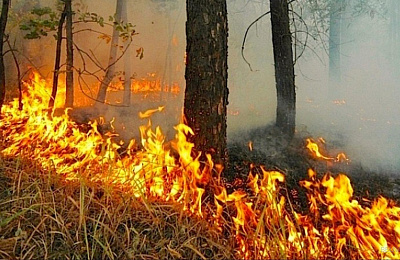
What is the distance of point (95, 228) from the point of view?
2865mm

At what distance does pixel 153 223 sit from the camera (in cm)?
315

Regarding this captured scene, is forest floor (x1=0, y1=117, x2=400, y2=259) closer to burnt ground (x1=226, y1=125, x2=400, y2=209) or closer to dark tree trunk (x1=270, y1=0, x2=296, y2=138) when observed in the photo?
burnt ground (x1=226, y1=125, x2=400, y2=209)

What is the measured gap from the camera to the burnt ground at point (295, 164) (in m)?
5.05

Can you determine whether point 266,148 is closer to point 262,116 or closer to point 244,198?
point 262,116

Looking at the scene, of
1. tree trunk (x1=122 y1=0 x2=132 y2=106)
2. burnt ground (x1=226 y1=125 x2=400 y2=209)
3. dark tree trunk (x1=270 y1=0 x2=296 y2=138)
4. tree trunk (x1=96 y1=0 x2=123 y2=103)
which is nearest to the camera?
burnt ground (x1=226 y1=125 x2=400 y2=209)

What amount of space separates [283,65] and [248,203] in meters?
4.68

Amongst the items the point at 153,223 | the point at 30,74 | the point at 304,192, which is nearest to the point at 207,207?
the point at 153,223

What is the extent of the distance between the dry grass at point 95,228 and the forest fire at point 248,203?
5.7 inches

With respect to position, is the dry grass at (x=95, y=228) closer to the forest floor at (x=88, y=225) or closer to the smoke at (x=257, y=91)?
the forest floor at (x=88, y=225)

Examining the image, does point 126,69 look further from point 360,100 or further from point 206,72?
point 360,100

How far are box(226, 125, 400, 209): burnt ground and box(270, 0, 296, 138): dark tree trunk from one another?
0.86 ft

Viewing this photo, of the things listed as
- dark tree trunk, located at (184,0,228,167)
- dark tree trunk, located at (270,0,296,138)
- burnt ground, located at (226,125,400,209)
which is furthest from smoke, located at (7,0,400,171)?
dark tree trunk, located at (184,0,228,167)

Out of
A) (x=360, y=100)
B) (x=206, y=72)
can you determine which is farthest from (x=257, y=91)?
(x=206, y=72)

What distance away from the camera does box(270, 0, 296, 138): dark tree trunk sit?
287 inches
